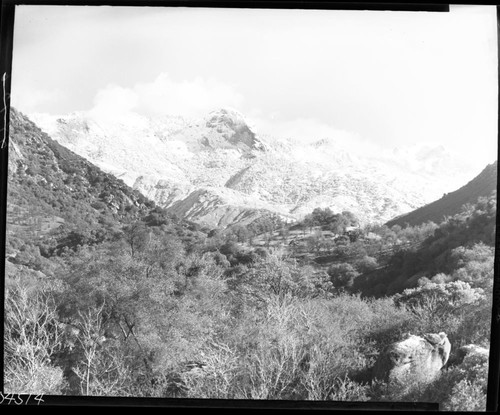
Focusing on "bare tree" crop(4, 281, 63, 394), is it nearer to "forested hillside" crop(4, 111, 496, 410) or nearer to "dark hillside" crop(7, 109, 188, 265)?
"forested hillside" crop(4, 111, 496, 410)

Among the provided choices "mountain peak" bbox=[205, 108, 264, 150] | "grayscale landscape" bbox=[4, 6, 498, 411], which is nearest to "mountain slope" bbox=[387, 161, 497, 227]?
"grayscale landscape" bbox=[4, 6, 498, 411]

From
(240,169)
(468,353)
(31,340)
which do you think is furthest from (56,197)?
(468,353)

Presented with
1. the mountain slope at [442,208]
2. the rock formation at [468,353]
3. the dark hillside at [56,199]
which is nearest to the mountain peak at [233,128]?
the dark hillside at [56,199]

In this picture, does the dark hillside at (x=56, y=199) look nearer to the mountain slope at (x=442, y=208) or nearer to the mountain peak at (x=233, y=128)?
the mountain peak at (x=233, y=128)

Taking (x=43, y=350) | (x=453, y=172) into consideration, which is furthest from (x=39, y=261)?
(x=453, y=172)

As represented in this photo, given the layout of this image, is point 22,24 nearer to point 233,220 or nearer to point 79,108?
point 79,108

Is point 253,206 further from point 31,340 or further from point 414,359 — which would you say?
point 31,340
